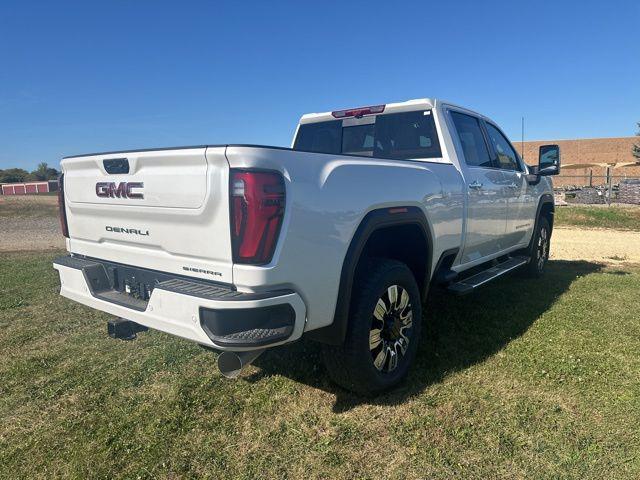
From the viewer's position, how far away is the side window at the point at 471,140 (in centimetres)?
457

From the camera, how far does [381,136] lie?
15.4ft

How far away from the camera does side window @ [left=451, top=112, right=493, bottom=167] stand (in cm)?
457

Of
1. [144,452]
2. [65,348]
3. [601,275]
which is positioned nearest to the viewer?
[144,452]

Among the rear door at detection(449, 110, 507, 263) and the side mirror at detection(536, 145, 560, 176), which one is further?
Result: the side mirror at detection(536, 145, 560, 176)

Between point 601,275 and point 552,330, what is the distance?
3091 millimetres

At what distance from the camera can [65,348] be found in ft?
13.8

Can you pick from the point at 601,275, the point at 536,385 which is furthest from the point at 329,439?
the point at 601,275

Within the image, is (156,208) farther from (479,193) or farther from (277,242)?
(479,193)

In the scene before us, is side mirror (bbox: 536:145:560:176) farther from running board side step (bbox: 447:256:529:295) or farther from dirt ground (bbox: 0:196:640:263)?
dirt ground (bbox: 0:196:640:263)

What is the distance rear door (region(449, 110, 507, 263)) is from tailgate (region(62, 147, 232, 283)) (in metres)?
2.57

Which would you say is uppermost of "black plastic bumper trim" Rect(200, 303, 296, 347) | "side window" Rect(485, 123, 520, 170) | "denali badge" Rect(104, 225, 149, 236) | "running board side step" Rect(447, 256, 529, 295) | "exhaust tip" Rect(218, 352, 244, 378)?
"side window" Rect(485, 123, 520, 170)

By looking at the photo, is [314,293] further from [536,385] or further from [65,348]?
[65,348]

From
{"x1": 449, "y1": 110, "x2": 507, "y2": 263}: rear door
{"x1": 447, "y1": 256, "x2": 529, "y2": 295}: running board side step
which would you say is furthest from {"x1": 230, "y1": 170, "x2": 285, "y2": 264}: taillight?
{"x1": 449, "y1": 110, "x2": 507, "y2": 263}: rear door

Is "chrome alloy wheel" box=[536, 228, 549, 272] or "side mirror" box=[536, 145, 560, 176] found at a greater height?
"side mirror" box=[536, 145, 560, 176]
